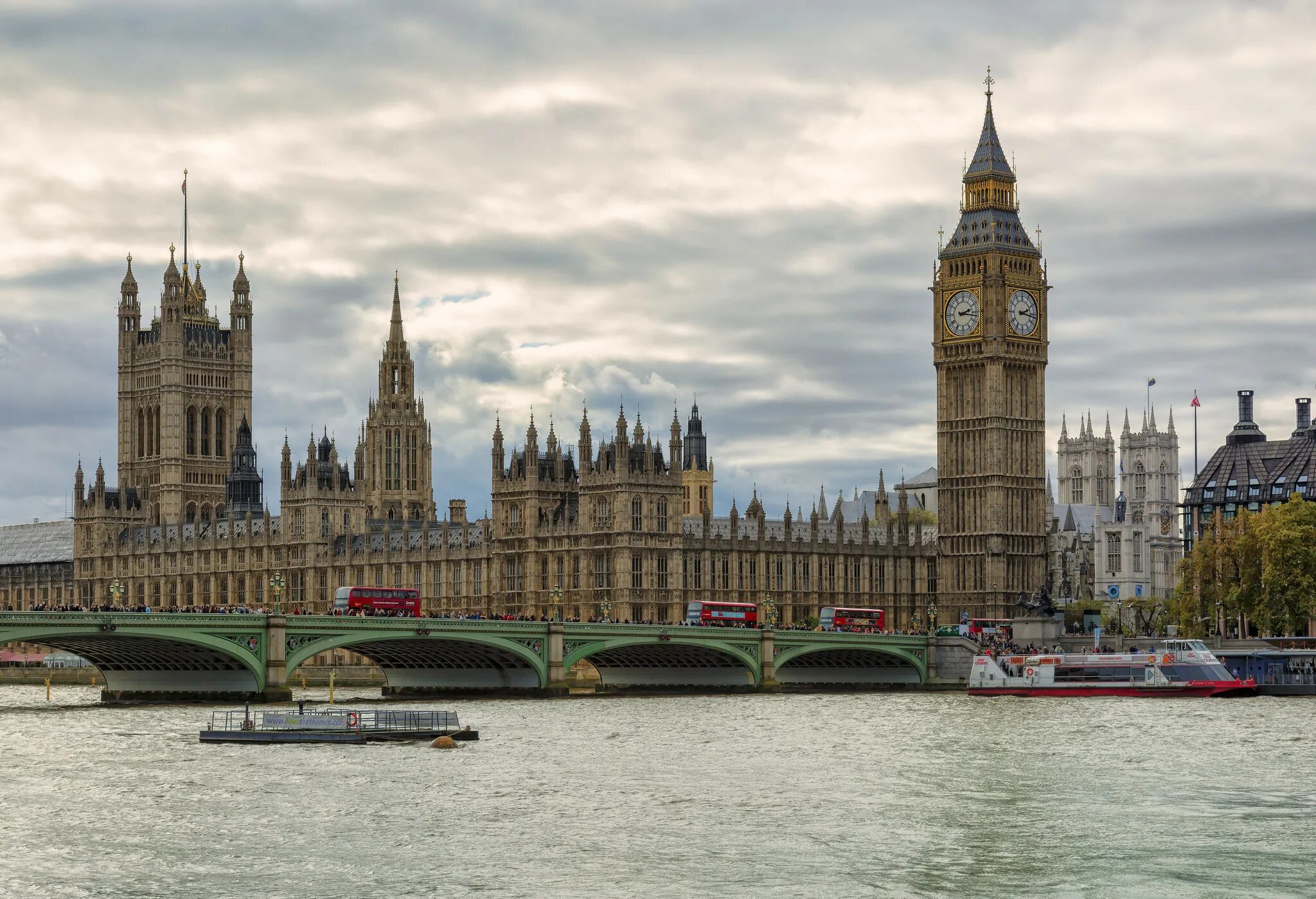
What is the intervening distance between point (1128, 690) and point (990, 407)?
41.5m

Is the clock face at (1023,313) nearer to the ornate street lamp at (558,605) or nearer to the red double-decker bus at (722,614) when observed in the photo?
the red double-decker bus at (722,614)

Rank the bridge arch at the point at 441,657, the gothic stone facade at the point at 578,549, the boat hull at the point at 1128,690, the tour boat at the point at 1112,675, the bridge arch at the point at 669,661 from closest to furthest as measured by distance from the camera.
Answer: the bridge arch at the point at 441,657 → the bridge arch at the point at 669,661 → the boat hull at the point at 1128,690 → the tour boat at the point at 1112,675 → the gothic stone facade at the point at 578,549

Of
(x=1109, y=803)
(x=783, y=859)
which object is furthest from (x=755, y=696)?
(x=783, y=859)

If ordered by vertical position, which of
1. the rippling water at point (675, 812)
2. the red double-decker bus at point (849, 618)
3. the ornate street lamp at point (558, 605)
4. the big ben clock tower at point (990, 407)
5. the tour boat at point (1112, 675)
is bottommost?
the rippling water at point (675, 812)

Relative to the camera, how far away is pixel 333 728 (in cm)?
8419

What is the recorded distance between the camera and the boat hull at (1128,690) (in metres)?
121

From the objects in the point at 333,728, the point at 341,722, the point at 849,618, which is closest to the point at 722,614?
the point at 849,618

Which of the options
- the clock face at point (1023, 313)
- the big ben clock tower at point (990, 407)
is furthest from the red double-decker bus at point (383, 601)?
the clock face at point (1023, 313)

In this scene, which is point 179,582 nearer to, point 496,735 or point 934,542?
point 934,542

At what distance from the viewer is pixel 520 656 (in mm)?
115312

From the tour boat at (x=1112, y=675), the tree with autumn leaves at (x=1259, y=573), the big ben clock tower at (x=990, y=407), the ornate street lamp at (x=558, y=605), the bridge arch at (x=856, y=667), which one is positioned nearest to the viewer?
the tour boat at (x=1112, y=675)

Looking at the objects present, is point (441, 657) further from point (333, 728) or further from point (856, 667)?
point (333, 728)

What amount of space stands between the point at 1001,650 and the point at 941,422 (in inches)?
1295

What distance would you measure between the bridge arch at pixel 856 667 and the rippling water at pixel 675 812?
37441 mm
